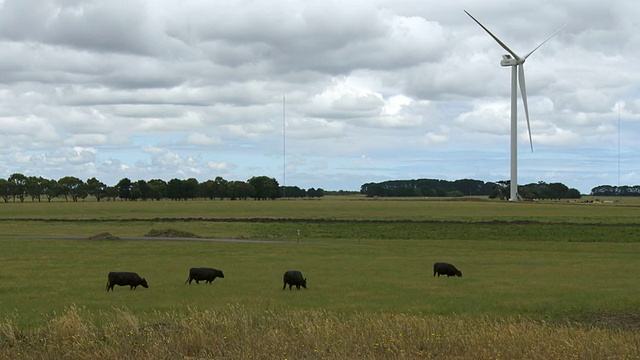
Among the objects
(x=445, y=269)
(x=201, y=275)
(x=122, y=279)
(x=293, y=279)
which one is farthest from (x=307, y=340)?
(x=445, y=269)

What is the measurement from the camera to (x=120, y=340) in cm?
1773

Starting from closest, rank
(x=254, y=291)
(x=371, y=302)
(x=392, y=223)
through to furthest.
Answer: (x=371, y=302), (x=254, y=291), (x=392, y=223)

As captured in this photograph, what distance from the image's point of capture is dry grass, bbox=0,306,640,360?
16312 millimetres

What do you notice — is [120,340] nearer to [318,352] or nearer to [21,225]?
[318,352]

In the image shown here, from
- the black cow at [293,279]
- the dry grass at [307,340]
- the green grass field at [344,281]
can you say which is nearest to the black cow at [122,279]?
the green grass field at [344,281]

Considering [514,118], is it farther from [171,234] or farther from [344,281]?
[344,281]

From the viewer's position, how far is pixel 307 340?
17.3 meters

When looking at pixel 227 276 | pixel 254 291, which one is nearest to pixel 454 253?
pixel 227 276

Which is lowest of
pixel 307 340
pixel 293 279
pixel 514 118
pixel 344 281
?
pixel 344 281

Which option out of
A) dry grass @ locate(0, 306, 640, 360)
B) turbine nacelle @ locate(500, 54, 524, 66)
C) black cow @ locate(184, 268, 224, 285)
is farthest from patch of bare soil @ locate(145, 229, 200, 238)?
turbine nacelle @ locate(500, 54, 524, 66)

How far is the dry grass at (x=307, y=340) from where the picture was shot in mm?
16312

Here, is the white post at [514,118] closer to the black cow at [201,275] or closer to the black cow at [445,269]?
the black cow at [445,269]

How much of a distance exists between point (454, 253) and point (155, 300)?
28.6m

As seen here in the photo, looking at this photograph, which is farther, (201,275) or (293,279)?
(201,275)
